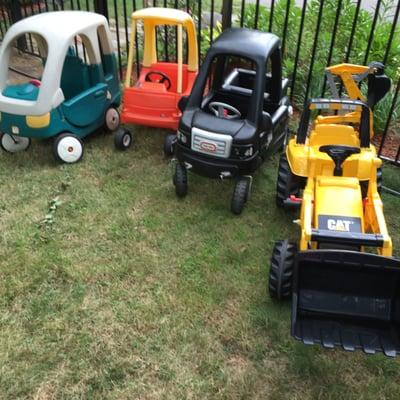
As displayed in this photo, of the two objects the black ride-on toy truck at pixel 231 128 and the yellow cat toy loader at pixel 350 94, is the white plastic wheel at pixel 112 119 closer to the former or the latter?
the black ride-on toy truck at pixel 231 128

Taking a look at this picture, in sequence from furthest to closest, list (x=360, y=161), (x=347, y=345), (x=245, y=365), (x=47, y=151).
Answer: (x=47, y=151) → (x=360, y=161) → (x=245, y=365) → (x=347, y=345)

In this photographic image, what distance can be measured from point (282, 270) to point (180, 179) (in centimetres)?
118

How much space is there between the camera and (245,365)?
2.34 metres

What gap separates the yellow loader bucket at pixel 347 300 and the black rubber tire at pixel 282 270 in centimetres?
14

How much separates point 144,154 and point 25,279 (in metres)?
1.61

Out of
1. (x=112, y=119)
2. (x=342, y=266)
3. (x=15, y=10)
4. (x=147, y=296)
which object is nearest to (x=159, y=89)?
(x=112, y=119)

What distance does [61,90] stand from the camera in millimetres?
3799

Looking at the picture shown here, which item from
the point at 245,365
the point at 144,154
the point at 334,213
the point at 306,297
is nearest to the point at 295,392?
the point at 245,365

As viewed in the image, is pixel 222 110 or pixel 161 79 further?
pixel 161 79

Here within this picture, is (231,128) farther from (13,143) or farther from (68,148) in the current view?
(13,143)

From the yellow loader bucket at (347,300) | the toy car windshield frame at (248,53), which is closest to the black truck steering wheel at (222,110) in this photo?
the toy car windshield frame at (248,53)

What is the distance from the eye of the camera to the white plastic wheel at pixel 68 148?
379cm

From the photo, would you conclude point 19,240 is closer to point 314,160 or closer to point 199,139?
point 199,139

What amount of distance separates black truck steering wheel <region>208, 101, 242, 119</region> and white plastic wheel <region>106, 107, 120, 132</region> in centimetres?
113
